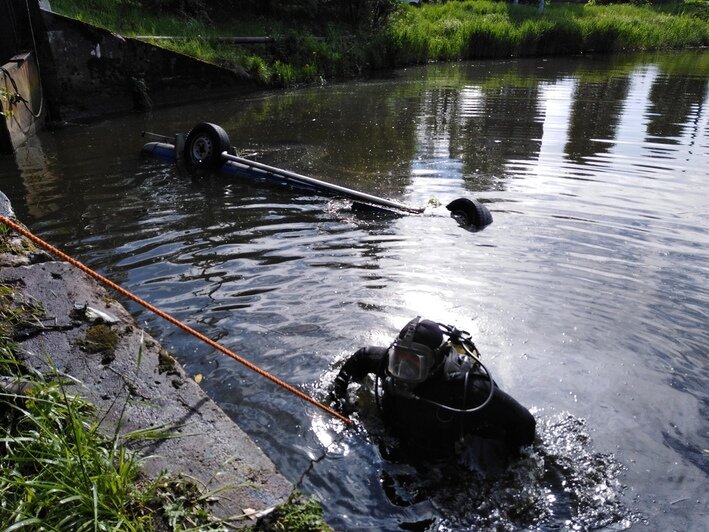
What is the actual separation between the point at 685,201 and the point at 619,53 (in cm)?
2661

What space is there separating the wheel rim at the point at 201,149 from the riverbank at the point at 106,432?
5.93 metres

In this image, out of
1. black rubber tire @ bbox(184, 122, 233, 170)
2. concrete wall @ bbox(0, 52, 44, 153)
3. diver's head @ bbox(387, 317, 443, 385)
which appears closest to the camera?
diver's head @ bbox(387, 317, 443, 385)

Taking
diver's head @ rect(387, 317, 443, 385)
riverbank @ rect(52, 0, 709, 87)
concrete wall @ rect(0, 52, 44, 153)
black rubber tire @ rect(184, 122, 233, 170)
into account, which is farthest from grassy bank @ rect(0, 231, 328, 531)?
riverbank @ rect(52, 0, 709, 87)

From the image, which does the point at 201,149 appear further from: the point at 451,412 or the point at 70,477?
the point at 70,477

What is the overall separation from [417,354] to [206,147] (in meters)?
7.50

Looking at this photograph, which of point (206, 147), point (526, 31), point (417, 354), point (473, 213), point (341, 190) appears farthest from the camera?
point (526, 31)

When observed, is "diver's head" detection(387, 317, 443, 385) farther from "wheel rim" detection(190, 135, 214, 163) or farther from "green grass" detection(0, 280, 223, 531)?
"wheel rim" detection(190, 135, 214, 163)

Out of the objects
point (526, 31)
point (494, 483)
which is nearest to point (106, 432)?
point (494, 483)

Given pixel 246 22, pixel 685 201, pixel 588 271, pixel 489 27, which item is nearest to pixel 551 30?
pixel 489 27

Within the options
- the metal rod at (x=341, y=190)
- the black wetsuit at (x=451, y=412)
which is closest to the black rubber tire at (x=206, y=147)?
the metal rod at (x=341, y=190)

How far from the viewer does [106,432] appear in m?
2.83

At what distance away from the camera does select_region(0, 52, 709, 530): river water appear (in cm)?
353

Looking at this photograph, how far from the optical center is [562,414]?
4.18 metres

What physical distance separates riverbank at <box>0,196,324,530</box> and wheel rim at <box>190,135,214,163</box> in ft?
19.4
